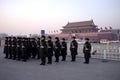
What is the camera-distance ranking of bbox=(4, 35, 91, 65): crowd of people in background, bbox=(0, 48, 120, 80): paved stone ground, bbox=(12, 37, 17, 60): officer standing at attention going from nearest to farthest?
1. bbox=(0, 48, 120, 80): paved stone ground
2. bbox=(4, 35, 91, 65): crowd of people in background
3. bbox=(12, 37, 17, 60): officer standing at attention

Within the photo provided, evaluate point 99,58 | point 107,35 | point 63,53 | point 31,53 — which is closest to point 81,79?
point 63,53

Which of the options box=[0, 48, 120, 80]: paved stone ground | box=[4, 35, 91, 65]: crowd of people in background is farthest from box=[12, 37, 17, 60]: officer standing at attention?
box=[0, 48, 120, 80]: paved stone ground

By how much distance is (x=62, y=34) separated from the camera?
6284cm

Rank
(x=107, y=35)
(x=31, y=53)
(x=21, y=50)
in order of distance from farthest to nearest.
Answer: (x=107, y=35), (x=31, y=53), (x=21, y=50)

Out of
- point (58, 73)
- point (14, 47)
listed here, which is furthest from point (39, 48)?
point (58, 73)

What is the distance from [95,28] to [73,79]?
5724cm

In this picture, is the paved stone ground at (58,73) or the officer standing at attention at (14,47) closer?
the paved stone ground at (58,73)

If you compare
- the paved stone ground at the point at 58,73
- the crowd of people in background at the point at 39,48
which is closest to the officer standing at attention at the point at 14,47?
the crowd of people in background at the point at 39,48

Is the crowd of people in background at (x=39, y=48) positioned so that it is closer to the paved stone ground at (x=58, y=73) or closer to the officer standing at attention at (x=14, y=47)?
the officer standing at attention at (x=14, y=47)

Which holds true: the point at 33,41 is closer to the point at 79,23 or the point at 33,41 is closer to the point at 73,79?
the point at 73,79

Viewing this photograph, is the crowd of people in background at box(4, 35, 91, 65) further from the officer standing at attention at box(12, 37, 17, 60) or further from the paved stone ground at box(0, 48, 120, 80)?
the paved stone ground at box(0, 48, 120, 80)

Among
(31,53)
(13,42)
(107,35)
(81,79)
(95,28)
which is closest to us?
(81,79)

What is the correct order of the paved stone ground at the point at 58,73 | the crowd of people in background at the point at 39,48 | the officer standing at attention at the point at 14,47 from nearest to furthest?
the paved stone ground at the point at 58,73
the crowd of people in background at the point at 39,48
the officer standing at attention at the point at 14,47

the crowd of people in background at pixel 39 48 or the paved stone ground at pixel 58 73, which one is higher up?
the crowd of people in background at pixel 39 48
